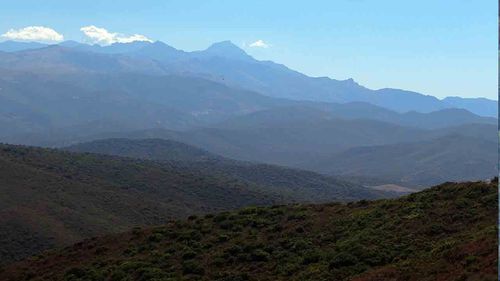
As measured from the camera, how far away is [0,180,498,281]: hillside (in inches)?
1044

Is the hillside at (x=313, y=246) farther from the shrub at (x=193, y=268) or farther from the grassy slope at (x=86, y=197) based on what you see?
the grassy slope at (x=86, y=197)

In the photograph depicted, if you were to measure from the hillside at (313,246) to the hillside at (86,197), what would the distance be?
29.1 metres

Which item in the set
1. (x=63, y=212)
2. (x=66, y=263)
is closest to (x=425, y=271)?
(x=66, y=263)

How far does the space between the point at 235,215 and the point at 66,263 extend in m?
14.1

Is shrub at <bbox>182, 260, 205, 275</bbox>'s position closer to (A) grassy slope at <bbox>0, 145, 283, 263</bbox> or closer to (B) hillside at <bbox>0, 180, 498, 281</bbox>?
(B) hillside at <bbox>0, 180, 498, 281</bbox>

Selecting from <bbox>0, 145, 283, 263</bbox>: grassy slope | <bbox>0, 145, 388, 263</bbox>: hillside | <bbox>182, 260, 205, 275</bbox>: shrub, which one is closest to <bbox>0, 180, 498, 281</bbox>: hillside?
<bbox>182, 260, 205, 275</bbox>: shrub

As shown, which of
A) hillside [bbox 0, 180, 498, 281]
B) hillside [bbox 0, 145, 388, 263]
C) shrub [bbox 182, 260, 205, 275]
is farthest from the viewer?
hillside [bbox 0, 145, 388, 263]

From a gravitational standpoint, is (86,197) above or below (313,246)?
below

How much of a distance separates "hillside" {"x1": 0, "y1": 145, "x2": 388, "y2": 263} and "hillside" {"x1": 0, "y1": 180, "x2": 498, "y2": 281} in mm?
29053

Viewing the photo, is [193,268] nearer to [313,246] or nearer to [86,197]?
[313,246]

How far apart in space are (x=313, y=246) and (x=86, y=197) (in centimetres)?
6943

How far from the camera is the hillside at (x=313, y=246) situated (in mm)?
26516

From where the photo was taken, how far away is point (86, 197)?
3814 inches

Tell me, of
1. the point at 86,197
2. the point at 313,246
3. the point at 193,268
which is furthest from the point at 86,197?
the point at 313,246
